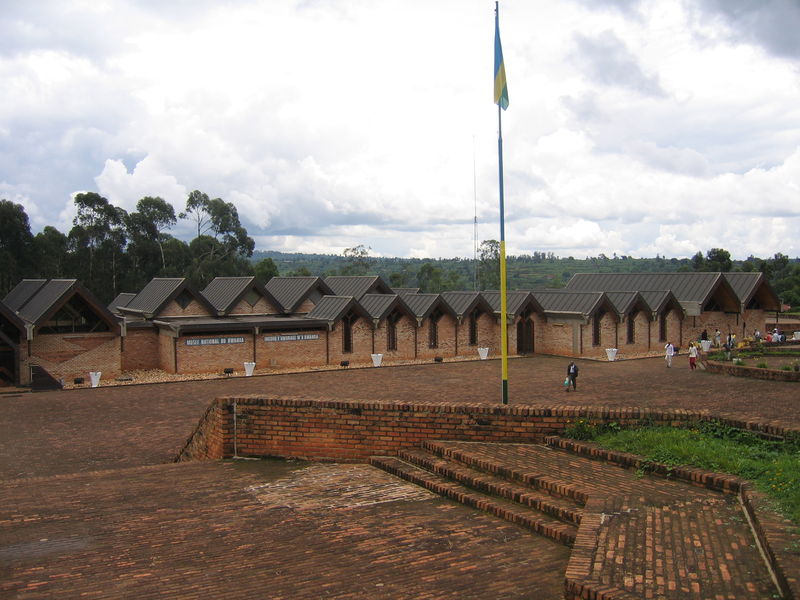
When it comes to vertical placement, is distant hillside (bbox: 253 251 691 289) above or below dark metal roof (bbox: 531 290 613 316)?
above

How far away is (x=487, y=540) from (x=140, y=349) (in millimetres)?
25201

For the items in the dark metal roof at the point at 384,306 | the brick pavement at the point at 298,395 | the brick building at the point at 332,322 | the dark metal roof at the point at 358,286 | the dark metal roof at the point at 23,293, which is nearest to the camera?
the brick pavement at the point at 298,395

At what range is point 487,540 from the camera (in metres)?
7.45

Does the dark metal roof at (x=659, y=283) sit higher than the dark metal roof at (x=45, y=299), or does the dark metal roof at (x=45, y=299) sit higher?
the dark metal roof at (x=659, y=283)

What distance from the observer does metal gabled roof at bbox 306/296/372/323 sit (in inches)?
1243

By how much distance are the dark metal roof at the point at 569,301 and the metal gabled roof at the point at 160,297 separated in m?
16.9

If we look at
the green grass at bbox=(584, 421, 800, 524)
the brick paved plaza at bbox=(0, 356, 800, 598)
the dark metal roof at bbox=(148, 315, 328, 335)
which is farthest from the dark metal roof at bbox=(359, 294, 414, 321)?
the green grass at bbox=(584, 421, 800, 524)

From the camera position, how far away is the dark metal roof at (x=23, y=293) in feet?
99.7

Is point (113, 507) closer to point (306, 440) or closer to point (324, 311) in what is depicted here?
point (306, 440)

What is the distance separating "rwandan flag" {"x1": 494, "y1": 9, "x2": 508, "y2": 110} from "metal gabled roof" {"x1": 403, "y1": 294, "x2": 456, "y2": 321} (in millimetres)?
20059

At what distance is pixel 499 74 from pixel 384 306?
1965 centimetres

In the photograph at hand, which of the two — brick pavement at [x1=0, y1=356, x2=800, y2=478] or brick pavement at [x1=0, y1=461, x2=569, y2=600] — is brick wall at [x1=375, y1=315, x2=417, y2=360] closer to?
brick pavement at [x1=0, y1=356, x2=800, y2=478]

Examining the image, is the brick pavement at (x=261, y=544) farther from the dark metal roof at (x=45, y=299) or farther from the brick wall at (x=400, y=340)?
the brick wall at (x=400, y=340)

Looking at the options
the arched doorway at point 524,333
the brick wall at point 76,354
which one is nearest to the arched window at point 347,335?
the arched doorway at point 524,333
